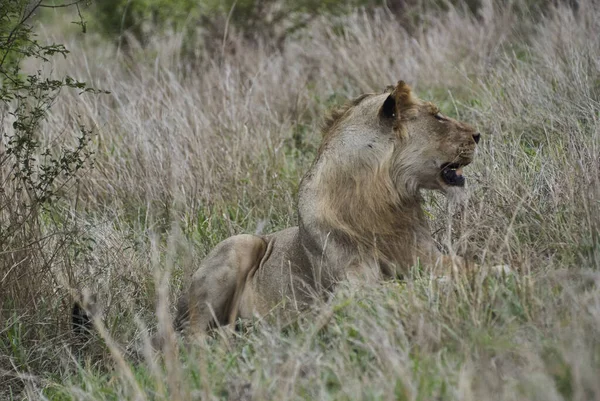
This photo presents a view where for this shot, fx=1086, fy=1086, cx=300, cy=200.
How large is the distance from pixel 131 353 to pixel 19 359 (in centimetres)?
56

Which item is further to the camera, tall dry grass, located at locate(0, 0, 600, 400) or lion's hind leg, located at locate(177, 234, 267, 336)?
lion's hind leg, located at locate(177, 234, 267, 336)

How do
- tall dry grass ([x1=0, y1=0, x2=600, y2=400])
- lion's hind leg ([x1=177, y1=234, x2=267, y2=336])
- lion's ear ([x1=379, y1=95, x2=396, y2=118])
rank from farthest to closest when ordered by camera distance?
lion's hind leg ([x1=177, y1=234, x2=267, y2=336]), lion's ear ([x1=379, y1=95, x2=396, y2=118]), tall dry grass ([x1=0, y1=0, x2=600, y2=400])

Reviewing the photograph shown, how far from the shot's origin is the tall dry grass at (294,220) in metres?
3.72

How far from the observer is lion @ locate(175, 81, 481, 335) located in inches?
203

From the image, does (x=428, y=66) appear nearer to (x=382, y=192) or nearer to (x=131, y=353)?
(x=382, y=192)

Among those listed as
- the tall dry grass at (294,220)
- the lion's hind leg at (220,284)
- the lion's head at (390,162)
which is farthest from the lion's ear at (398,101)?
the lion's hind leg at (220,284)

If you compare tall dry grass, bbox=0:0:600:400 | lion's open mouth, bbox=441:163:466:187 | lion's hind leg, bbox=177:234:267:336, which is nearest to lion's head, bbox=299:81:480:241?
lion's open mouth, bbox=441:163:466:187

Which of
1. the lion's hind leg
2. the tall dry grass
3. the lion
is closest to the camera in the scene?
the tall dry grass

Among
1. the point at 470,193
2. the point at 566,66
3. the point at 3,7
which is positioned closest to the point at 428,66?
the point at 566,66

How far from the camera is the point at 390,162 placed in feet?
17.4

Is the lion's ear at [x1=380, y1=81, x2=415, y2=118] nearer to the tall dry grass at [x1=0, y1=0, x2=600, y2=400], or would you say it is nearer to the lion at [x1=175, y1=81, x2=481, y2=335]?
the lion at [x1=175, y1=81, x2=481, y2=335]

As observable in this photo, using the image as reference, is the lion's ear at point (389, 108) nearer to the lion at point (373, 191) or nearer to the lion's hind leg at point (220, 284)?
A: the lion at point (373, 191)

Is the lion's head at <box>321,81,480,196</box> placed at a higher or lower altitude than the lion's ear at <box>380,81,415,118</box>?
lower

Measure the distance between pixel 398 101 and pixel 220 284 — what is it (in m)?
1.35
